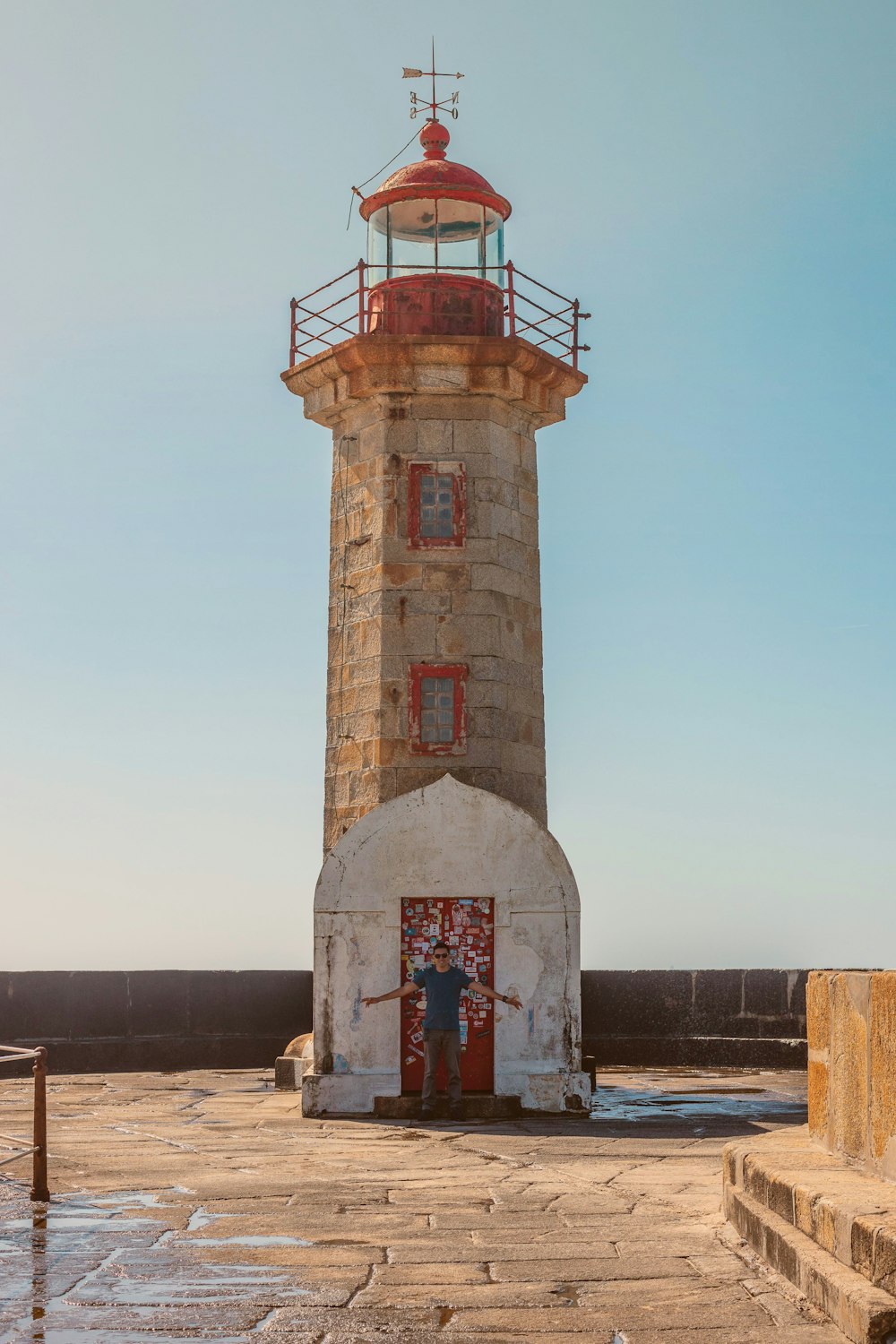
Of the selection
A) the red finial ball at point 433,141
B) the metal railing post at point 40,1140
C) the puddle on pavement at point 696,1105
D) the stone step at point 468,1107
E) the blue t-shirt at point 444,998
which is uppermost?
the red finial ball at point 433,141

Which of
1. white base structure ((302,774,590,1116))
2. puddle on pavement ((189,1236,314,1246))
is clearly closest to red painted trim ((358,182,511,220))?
white base structure ((302,774,590,1116))

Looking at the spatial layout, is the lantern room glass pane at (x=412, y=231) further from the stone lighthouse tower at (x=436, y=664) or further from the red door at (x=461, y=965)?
the red door at (x=461, y=965)

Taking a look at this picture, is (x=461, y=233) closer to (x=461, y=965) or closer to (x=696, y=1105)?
(x=461, y=965)

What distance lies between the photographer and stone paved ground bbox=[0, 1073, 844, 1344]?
5.64 metres

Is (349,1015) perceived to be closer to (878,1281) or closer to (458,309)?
(458,309)

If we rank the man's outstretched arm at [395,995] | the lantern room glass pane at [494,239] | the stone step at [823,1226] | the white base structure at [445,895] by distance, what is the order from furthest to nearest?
the lantern room glass pane at [494,239], the white base structure at [445,895], the man's outstretched arm at [395,995], the stone step at [823,1226]

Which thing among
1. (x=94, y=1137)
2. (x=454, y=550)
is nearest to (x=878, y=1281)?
(x=94, y=1137)

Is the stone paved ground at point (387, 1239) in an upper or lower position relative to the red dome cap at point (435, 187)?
lower

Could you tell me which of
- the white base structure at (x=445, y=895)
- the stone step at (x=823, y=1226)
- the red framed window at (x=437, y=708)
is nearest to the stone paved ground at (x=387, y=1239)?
the stone step at (x=823, y=1226)

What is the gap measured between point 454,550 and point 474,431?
127 cm

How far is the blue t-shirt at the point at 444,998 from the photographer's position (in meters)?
12.9

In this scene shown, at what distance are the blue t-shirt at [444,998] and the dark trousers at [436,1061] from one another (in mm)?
80

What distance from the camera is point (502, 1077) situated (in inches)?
528

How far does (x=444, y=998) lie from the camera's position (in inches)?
507
